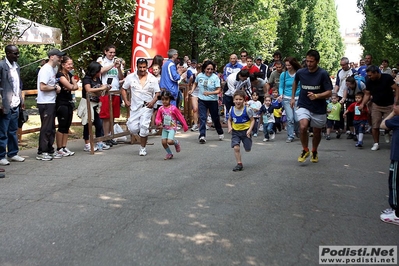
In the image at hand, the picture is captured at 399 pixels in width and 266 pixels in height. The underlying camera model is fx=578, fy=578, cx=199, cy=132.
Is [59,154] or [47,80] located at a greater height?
[47,80]

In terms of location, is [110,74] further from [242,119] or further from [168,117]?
[242,119]

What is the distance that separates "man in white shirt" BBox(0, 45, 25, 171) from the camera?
9445mm

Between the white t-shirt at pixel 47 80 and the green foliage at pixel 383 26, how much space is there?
28.1 ft

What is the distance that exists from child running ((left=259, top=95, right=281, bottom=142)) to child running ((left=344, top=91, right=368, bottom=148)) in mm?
1838

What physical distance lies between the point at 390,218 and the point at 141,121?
5.81 metres

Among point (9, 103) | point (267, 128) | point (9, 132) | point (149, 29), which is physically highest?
point (149, 29)

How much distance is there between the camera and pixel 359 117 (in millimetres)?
13117

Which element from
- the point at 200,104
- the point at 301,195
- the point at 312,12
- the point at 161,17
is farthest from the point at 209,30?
the point at 312,12

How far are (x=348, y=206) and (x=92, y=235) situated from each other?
121 inches

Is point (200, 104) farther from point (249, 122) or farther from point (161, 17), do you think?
point (249, 122)

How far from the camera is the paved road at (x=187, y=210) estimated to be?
521 centimetres

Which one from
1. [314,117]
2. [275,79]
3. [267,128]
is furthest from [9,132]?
[275,79]

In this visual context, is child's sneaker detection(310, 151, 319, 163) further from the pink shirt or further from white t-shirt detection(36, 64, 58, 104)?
white t-shirt detection(36, 64, 58, 104)

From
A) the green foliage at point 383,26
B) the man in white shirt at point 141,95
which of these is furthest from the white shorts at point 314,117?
the green foliage at point 383,26
